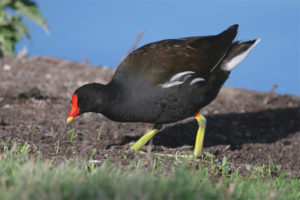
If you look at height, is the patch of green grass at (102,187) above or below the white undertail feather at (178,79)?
below

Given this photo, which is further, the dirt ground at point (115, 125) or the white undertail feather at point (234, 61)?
the white undertail feather at point (234, 61)

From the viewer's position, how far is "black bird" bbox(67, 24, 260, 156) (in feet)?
17.1

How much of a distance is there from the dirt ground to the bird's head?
51cm

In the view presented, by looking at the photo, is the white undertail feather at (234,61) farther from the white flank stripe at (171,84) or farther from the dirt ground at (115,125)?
the dirt ground at (115,125)

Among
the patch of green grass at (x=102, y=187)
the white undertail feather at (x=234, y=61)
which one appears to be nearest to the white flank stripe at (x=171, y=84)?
the white undertail feather at (x=234, y=61)

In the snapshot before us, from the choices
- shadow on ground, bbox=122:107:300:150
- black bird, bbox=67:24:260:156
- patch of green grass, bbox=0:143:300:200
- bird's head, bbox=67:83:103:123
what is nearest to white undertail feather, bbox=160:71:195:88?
black bird, bbox=67:24:260:156

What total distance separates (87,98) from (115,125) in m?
2.41

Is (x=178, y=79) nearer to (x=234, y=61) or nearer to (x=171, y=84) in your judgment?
(x=171, y=84)

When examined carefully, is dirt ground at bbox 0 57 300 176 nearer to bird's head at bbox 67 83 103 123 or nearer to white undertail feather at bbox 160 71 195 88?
bird's head at bbox 67 83 103 123

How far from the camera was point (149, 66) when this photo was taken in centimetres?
538

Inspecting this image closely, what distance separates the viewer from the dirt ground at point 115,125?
5773 millimetres

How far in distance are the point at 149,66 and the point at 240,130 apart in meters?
3.76

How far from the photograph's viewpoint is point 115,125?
24.7 feet

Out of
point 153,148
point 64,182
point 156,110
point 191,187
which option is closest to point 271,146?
point 153,148
